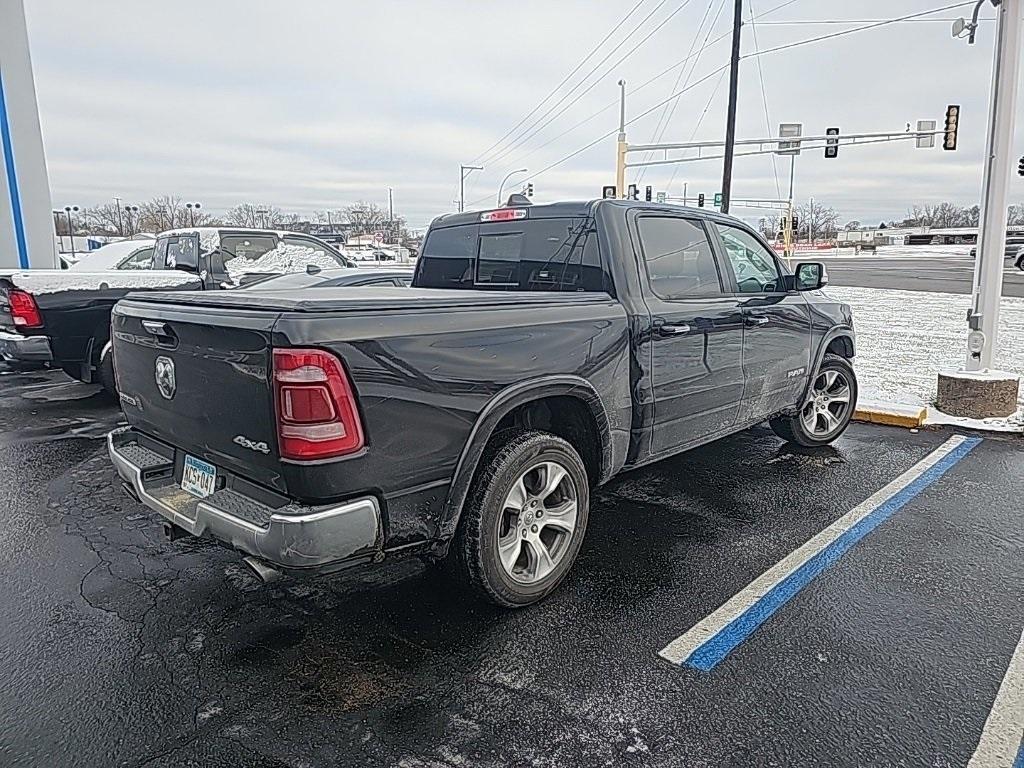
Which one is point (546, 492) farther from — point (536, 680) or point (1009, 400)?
point (1009, 400)

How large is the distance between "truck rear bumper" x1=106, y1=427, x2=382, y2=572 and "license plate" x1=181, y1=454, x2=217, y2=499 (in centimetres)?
4

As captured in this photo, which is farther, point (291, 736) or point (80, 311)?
point (80, 311)

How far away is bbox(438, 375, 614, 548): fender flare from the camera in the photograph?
2.90m

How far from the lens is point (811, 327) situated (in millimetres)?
5359

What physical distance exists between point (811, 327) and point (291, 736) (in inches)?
176

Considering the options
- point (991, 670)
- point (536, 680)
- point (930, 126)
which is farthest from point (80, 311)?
point (930, 126)

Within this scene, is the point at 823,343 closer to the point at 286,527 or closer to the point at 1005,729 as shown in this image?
the point at 1005,729

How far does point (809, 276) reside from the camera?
17.3 feet

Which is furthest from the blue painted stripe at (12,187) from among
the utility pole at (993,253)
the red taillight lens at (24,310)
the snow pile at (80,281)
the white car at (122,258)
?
the utility pole at (993,253)

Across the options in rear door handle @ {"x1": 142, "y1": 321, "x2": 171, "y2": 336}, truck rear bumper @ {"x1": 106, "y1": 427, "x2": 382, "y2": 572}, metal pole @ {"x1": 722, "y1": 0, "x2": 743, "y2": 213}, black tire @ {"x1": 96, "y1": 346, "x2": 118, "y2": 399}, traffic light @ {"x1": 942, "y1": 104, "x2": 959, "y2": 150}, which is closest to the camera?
truck rear bumper @ {"x1": 106, "y1": 427, "x2": 382, "y2": 572}

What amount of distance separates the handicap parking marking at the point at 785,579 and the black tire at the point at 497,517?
0.70 metres

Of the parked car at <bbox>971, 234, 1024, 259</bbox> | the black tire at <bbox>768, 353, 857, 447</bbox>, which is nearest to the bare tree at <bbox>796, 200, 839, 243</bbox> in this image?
the parked car at <bbox>971, 234, 1024, 259</bbox>

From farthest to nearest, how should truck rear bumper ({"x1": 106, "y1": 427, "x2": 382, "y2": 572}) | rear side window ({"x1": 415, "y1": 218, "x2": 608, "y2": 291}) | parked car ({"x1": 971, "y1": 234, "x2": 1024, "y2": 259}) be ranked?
parked car ({"x1": 971, "y1": 234, "x2": 1024, "y2": 259}) < rear side window ({"x1": 415, "y1": 218, "x2": 608, "y2": 291}) < truck rear bumper ({"x1": 106, "y1": 427, "x2": 382, "y2": 572})

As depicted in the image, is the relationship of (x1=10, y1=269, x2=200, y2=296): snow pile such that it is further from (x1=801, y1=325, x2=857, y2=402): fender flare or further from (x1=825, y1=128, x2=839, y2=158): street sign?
(x1=825, y1=128, x2=839, y2=158): street sign
